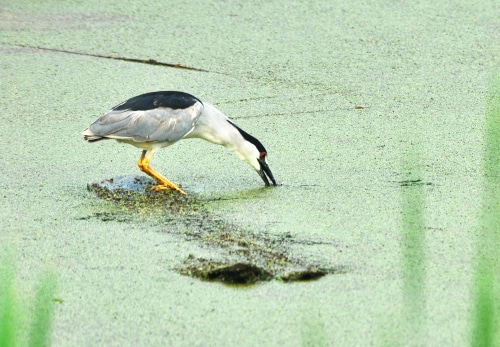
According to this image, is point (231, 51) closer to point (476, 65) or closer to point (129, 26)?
point (129, 26)

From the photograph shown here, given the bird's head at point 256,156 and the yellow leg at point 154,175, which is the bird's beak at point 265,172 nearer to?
the bird's head at point 256,156

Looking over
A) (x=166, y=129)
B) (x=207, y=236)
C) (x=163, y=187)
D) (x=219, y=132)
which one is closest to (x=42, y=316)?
(x=207, y=236)

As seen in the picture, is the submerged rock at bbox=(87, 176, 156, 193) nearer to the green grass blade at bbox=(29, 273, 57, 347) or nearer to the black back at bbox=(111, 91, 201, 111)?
the black back at bbox=(111, 91, 201, 111)

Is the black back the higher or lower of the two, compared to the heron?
higher

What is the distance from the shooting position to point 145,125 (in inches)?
134

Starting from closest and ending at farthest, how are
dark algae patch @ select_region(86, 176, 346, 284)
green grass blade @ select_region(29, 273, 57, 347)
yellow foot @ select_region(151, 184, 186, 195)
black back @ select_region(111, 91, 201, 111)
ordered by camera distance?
1. green grass blade @ select_region(29, 273, 57, 347)
2. dark algae patch @ select_region(86, 176, 346, 284)
3. yellow foot @ select_region(151, 184, 186, 195)
4. black back @ select_region(111, 91, 201, 111)

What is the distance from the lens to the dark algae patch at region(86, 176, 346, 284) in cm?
254

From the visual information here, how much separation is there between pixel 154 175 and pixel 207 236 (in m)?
0.58

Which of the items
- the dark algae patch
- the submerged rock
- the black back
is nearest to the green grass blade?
the dark algae patch

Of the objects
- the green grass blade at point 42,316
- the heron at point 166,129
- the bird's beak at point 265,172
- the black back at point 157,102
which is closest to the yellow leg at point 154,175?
the heron at point 166,129

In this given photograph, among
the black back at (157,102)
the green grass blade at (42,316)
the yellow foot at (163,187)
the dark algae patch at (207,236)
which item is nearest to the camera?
the green grass blade at (42,316)

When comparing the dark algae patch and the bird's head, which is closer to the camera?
the dark algae patch

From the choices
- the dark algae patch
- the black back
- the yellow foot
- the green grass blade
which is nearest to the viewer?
the green grass blade

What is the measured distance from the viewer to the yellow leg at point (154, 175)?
11.0ft
